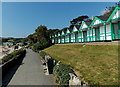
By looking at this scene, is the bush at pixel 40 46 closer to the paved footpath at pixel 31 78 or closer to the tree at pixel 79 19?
the paved footpath at pixel 31 78

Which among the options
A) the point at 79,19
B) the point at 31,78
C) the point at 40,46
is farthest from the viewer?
the point at 79,19

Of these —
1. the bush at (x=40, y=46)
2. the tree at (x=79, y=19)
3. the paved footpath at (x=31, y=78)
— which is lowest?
the paved footpath at (x=31, y=78)

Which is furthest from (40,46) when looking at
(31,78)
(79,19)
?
(79,19)

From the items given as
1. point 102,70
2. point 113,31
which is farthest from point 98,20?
point 102,70

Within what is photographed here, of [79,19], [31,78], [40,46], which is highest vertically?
[79,19]

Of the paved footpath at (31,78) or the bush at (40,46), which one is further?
the bush at (40,46)

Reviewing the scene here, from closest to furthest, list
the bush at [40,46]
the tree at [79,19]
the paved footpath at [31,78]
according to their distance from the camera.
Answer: the paved footpath at [31,78]
the bush at [40,46]
the tree at [79,19]

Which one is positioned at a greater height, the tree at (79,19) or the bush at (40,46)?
the tree at (79,19)

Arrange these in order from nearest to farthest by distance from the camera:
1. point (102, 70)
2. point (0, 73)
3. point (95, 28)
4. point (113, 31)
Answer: point (102, 70), point (0, 73), point (113, 31), point (95, 28)

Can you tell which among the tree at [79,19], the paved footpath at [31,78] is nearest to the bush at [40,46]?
the paved footpath at [31,78]

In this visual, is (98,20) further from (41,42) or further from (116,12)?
(41,42)

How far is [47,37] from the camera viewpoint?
38625mm

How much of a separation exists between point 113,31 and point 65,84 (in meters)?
12.9

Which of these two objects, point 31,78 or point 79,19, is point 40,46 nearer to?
point 31,78
